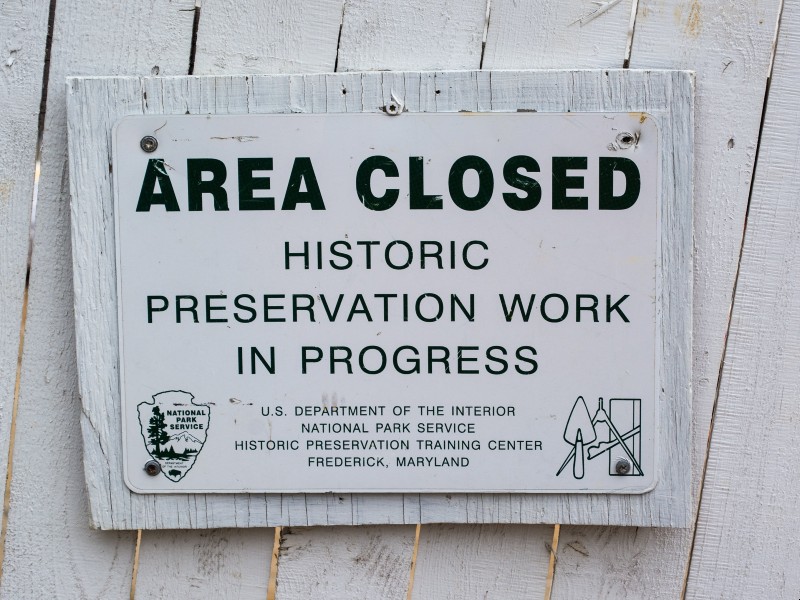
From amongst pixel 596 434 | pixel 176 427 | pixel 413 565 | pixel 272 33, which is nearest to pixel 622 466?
pixel 596 434

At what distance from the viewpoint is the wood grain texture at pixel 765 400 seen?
0.93 metres

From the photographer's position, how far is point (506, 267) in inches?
35.4

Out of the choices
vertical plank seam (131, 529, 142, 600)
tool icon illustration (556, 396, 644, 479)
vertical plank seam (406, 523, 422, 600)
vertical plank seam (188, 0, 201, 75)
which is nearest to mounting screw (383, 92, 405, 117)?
vertical plank seam (188, 0, 201, 75)

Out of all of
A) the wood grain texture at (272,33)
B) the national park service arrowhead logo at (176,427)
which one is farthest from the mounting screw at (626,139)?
the national park service arrowhead logo at (176,427)

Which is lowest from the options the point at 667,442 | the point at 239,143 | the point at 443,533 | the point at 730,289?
the point at 443,533

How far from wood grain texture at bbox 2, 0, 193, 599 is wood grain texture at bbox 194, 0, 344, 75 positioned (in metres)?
0.03

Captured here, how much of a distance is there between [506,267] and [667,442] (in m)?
0.29

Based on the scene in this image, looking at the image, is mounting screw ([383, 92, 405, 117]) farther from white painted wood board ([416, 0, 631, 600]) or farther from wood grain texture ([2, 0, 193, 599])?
wood grain texture ([2, 0, 193, 599])

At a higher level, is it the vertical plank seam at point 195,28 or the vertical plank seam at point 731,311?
the vertical plank seam at point 195,28

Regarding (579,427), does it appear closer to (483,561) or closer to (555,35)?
(483,561)

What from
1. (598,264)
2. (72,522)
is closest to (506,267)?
(598,264)

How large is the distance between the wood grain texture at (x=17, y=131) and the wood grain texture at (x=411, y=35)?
388mm

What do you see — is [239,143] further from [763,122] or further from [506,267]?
[763,122]

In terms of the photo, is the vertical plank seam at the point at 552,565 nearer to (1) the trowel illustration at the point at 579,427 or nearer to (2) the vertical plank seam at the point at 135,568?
(1) the trowel illustration at the point at 579,427
